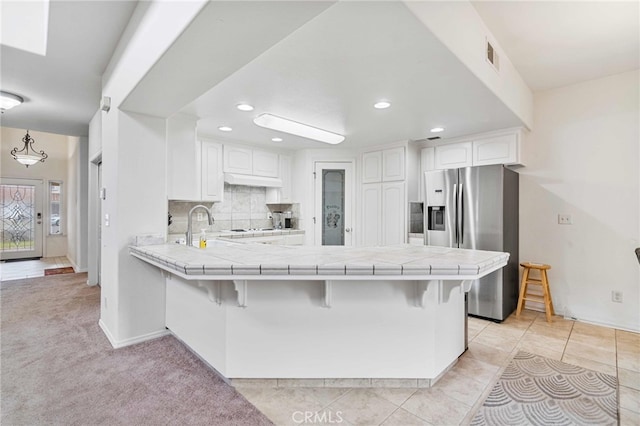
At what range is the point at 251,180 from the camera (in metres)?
4.67

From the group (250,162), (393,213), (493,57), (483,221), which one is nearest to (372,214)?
(393,213)

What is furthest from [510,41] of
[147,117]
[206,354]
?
[206,354]

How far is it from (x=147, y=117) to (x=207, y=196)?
5.40ft

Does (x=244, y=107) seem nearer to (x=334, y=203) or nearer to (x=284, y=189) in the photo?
(x=284, y=189)

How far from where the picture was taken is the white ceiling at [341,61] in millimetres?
1644

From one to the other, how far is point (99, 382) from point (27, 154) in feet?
22.9

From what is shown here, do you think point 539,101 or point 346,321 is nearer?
point 346,321

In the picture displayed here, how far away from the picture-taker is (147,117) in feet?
9.06

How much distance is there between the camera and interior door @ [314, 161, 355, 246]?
16.6 feet

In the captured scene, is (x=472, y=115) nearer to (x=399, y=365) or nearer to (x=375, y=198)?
(x=375, y=198)

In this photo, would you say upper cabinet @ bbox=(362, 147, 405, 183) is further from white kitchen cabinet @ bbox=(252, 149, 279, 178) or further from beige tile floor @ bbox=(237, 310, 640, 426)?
beige tile floor @ bbox=(237, 310, 640, 426)

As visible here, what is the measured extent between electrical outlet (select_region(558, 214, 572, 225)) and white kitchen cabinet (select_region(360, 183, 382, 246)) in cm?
222

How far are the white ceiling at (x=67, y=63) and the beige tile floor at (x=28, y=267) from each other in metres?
2.70

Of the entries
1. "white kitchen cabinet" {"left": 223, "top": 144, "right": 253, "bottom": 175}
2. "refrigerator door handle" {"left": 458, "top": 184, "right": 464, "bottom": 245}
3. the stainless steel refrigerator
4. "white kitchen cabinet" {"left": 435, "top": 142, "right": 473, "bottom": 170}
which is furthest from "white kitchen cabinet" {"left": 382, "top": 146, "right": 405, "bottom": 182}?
"white kitchen cabinet" {"left": 223, "top": 144, "right": 253, "bottom": 175}
